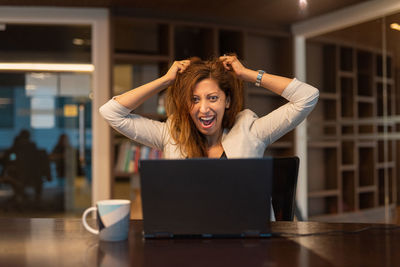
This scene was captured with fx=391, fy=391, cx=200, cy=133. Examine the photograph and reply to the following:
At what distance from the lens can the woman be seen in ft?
5.99

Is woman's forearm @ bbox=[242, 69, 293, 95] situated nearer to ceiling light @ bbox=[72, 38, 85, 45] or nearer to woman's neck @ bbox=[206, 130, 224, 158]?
woman's neck @ bbox=[206, 130, 224, 158]

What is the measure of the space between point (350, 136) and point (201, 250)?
358cm

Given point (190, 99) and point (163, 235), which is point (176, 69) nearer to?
point (190, 99)

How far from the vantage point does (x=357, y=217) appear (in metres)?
4.18

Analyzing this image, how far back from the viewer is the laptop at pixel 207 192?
106 centimetres

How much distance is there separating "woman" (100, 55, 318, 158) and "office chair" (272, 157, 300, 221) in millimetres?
229

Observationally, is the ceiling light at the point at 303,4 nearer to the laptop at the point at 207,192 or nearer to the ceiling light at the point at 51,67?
the ceiling light at the point at 51,67

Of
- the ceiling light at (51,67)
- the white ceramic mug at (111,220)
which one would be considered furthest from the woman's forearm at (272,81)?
the ceiling light at (51,67)

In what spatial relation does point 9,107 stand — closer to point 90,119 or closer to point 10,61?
point 10,61

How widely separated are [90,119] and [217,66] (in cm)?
260

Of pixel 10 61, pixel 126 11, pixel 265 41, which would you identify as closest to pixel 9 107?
pixel 10 61

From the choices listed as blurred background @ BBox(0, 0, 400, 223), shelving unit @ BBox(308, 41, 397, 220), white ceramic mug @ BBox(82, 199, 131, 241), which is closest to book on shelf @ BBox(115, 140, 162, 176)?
blurred background @ BBox(0, 0, 400, 223)

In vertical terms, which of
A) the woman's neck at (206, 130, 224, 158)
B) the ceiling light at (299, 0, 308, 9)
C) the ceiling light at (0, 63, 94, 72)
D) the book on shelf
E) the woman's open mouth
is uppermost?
the ceiling light at (299, 0, 308, 9)

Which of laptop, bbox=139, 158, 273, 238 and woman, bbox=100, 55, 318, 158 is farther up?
woman, bbox=100, 55, 318, 158
